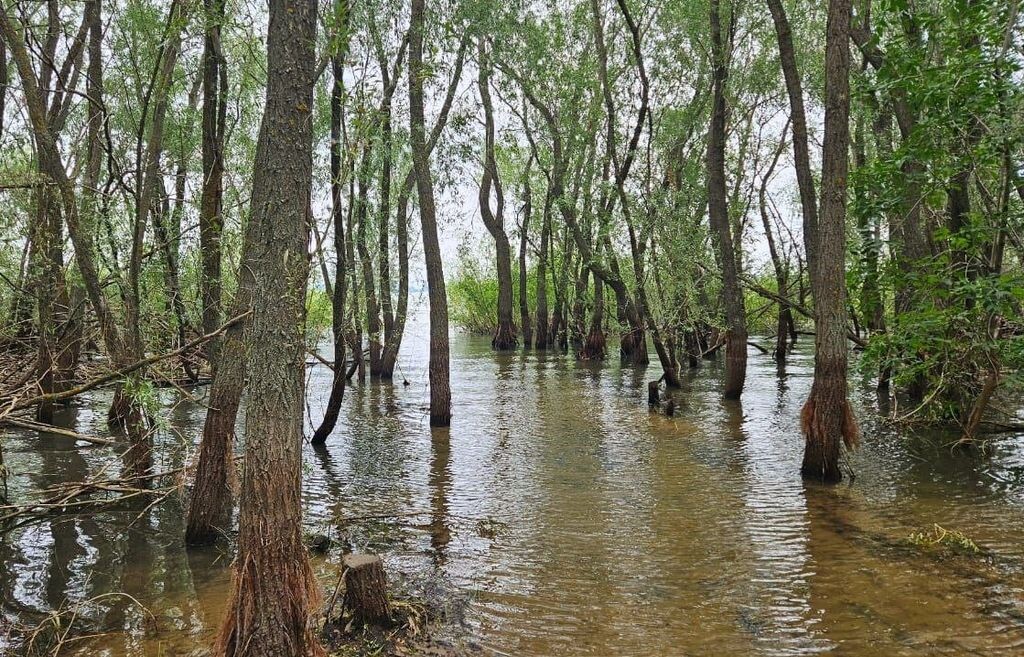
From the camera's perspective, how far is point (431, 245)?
37.2ft

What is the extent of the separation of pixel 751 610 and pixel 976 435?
6.61 meters

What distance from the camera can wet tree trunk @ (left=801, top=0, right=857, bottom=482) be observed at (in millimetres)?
7156

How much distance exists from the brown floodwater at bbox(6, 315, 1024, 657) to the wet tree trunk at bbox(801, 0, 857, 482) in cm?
98

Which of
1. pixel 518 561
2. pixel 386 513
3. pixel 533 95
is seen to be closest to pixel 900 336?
pixel 518 561

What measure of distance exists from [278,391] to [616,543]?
3.52 m

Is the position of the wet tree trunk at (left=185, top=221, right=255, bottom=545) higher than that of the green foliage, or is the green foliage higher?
the wet tree trunk at (left=185, top=221, right=255, bottom=545)

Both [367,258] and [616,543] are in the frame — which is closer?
[616,543]

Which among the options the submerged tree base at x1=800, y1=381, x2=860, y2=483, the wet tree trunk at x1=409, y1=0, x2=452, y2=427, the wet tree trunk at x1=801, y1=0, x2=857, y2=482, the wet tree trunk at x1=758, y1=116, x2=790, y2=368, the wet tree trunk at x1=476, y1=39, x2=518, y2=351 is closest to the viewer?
the wet tree trunk at x1=801, y1=0, x2=857, y2=482

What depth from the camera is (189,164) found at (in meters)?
15.3

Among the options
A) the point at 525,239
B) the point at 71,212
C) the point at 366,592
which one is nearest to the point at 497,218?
the point at 525,239

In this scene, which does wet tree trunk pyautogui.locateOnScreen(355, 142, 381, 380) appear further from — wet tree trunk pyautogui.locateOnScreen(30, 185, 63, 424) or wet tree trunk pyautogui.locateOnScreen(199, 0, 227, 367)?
wet tree trunk pyautogui.locateOnScreen(30, 185, 63, 424)

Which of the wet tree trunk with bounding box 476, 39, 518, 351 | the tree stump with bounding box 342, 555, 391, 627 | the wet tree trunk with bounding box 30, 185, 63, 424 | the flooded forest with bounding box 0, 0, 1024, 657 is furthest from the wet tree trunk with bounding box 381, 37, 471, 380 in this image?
the tree stump with bounding box 342, 555, 391, 627

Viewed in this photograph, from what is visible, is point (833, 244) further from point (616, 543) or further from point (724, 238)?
point (724, 238)

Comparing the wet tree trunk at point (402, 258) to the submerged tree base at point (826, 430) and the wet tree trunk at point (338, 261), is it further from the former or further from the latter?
the submerged tree base at point (826, 430)
